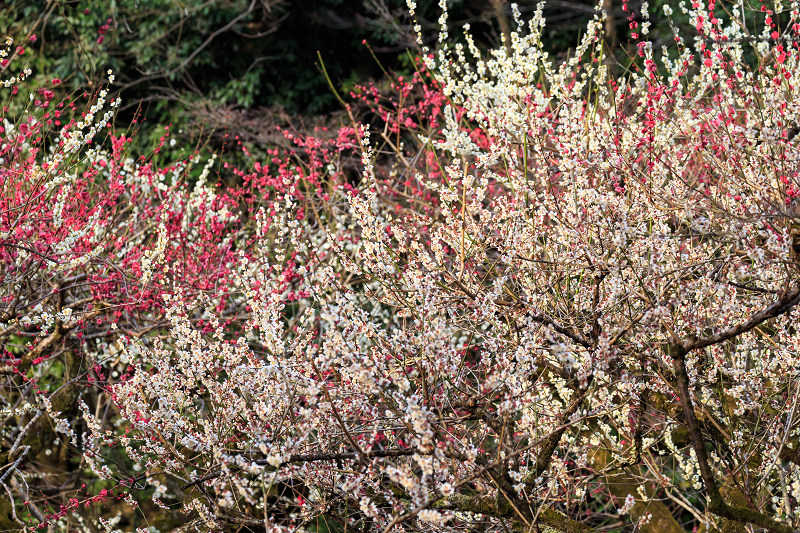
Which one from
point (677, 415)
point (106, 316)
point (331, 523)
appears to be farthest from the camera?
point (331, 523)

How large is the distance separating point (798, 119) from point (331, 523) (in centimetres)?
420

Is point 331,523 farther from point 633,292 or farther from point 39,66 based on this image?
point 39,66

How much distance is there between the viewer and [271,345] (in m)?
2.61

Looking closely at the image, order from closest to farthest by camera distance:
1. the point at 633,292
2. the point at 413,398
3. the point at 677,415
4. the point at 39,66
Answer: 1. the point at 413,398
2. the point at 633,292
3. the point at 677,415
4. the point at 39,66

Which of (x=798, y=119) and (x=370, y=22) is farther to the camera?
(x=370, y=22)

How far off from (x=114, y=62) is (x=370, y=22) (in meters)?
3.53

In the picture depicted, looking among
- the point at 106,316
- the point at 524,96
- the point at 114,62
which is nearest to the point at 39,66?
the point at 114,62

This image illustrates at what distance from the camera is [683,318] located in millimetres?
3016

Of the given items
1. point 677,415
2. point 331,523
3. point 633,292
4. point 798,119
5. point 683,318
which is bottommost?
point 331,523

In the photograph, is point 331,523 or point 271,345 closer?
point 271,345

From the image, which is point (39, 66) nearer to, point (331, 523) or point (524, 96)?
point (331, 523)

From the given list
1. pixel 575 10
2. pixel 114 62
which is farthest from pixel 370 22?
pixel 114 62

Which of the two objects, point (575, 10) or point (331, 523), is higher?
point (575, 10)

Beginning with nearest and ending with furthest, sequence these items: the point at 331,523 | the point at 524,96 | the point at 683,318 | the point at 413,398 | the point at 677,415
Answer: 1. the point at 413,398
2. the point at 683,318
3. the point at 677,415
4. the point at 524,96
5. the point at 331,523
